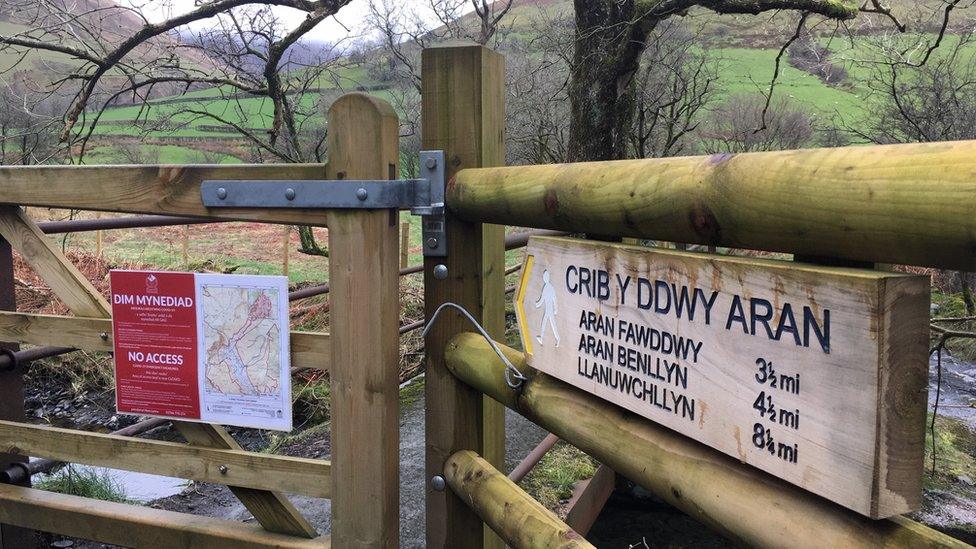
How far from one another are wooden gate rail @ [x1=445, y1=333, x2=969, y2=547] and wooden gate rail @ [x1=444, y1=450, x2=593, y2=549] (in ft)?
0.59

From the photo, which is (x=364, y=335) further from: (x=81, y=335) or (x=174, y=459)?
(x=81, y=335)

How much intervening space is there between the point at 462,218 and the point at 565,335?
1.72ft

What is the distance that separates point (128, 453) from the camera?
2.04 metres

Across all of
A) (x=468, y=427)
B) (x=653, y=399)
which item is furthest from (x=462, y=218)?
(x=653, y=399)

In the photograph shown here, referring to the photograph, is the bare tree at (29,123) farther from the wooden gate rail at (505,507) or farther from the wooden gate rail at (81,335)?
the wooden gate rail at (505,507)

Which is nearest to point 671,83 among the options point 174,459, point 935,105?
point 935,105

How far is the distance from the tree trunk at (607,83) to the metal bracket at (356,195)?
470 cm

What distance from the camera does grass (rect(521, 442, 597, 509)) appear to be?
328cm

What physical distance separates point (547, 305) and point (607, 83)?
5.38m

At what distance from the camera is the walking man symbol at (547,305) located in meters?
1.39

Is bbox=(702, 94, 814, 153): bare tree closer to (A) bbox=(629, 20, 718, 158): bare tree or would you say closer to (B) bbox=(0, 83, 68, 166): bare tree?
(A) bbox=(629, 20, 718, 158): bare tree

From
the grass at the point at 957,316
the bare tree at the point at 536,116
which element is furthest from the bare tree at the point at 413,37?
the grass at the point at 957,316

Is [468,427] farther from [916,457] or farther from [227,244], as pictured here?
[227,244]

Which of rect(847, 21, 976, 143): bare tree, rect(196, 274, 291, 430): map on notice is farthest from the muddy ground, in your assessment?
rect(847, 21, 976, 143): bare tree
